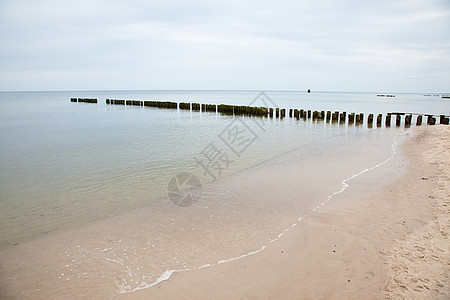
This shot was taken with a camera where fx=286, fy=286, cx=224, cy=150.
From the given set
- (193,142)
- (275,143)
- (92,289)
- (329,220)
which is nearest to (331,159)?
(275,143)

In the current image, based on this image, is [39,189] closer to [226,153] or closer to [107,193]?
[107,193]

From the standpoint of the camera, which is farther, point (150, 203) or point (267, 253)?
point (150, 203)

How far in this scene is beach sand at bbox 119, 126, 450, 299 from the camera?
363 centimetres

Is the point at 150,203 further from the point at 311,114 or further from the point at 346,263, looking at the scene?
the point at 311,114

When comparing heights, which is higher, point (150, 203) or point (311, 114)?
point (311, 114)

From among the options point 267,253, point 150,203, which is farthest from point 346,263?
point 150,203

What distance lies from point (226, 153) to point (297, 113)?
18.5 meters

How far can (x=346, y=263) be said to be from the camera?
4.18 meters

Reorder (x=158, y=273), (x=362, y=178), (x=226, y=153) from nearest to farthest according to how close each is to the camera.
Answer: (x=158, y=273)
(x=362, y=178)
(x=226, y=153)

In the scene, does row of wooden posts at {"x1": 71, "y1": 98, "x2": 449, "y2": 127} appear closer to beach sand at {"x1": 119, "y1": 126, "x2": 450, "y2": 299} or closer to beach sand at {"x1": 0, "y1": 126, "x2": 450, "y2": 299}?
beach sand at {"x1": 0, "y1": 126, "x2": 450, "y2": 299}

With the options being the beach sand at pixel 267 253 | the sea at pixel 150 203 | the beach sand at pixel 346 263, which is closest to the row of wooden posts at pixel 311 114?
the sea at pixel 150 203

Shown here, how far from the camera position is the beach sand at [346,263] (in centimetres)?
363

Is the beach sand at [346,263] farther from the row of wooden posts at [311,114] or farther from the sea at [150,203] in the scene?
the row of wooden posts at [311,114]

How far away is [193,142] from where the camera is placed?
1537cm
